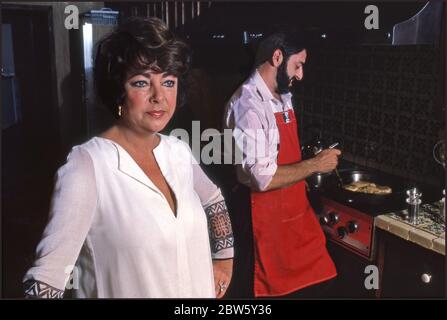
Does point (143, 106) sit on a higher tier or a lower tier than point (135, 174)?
higher

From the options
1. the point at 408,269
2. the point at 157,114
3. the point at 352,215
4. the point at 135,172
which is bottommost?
the point at 408,269

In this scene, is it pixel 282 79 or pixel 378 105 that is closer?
pixel 282 79

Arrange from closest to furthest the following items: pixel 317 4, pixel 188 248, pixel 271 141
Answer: pixel 188 248
pixel 317 4
pixel 271 141

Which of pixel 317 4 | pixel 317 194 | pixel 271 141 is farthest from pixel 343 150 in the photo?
pixel 317 4

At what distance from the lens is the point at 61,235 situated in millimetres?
916

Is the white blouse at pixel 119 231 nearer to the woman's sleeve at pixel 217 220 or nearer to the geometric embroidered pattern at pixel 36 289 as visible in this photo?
the geometric embroidered pattern at pixel 36 289

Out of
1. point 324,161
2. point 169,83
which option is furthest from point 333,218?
point 169,83

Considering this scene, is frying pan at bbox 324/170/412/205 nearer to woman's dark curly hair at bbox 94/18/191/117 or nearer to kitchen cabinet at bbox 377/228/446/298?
kitchen cabinet at bbox 377/228/446/298

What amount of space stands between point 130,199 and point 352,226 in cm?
94

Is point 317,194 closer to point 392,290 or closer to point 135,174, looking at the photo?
point 392,290

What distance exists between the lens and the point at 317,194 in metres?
1.81

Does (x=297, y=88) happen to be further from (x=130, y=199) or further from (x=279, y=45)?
(x=130, y=199)

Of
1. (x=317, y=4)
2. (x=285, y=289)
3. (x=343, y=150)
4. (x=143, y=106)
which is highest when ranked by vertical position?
(x=317, y=4)

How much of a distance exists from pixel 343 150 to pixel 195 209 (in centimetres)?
121
